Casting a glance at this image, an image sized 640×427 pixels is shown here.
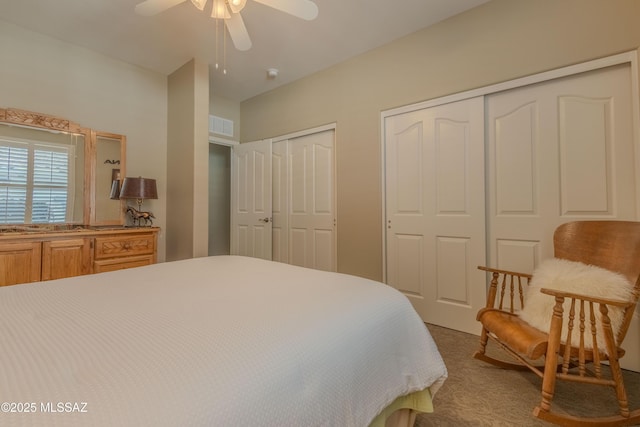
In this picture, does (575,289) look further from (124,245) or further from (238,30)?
(124,245)

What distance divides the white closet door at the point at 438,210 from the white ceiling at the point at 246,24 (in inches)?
31.5

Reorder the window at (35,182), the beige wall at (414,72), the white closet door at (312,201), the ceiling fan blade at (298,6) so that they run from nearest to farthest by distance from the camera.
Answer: the ceiling fan blade at (298,6), the beige wall at (414,72), the window at (35,182), the white closet door at (312,201)

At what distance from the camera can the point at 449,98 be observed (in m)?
2.50

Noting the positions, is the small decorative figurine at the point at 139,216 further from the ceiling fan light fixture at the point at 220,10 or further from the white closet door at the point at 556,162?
the white closet door at the point at 556,162

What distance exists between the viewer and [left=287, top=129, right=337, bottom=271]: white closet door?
3332 millimetres

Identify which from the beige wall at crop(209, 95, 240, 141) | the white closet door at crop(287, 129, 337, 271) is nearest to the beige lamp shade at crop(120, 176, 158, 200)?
the beige wall at crop(209, 95, 240, 141)

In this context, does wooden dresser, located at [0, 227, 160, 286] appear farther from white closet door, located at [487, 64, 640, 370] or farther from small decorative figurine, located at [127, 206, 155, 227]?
white closet door, located at [487, 64, 640, 370]

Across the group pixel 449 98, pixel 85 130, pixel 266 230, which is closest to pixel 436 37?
pixel 449 98

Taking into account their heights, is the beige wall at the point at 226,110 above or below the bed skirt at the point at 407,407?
above

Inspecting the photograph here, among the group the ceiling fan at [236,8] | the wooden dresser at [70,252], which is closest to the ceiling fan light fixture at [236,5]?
the ceiling fan at [236,8]

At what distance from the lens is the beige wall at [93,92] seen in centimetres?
248

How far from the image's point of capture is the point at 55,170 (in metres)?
2.64

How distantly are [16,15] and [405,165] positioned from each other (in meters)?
3.57

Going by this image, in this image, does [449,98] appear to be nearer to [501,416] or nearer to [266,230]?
[501,416]
